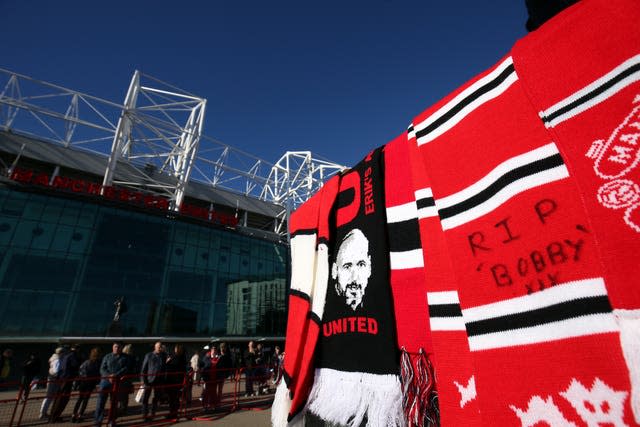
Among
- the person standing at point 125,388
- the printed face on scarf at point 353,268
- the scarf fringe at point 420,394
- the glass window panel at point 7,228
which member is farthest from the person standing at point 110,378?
the glass window panel at point 7,228

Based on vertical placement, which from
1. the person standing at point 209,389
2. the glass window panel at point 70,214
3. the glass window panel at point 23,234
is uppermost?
the glass window panel at point 70,214

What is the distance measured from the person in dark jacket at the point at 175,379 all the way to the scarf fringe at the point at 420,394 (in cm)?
670

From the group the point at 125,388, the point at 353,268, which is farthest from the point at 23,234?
the point at 353,268

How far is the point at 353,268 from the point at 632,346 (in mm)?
A: 909

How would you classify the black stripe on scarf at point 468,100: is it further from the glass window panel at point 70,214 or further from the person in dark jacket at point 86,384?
Answer: the glass window panel at point 70,214

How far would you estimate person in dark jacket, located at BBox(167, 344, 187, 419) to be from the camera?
19.9 ft

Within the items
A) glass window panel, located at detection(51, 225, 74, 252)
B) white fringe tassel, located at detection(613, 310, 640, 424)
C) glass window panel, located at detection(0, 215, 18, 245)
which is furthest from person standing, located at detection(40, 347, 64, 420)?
glass window panel, located at detection(0, 215, 18, 245)

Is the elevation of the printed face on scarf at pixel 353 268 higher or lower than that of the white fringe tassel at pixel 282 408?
higher

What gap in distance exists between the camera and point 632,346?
0.50 m

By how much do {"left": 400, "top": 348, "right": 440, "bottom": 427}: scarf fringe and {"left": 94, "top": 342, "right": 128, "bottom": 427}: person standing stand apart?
6.69 meters

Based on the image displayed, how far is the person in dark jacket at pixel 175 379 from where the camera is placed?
6.07m

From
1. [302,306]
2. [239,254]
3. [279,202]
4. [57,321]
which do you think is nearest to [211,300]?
[239,254]

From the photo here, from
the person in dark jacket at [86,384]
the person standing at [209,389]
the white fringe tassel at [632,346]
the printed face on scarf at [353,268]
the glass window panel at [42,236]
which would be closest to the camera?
the white fringe tassel at [632,346]

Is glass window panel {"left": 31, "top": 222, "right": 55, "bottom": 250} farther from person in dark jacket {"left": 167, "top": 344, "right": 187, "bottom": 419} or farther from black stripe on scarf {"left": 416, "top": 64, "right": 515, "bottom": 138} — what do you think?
black stripe on scarf {"left": 416, "top": 64, "right": 515, "bottom": 138}
